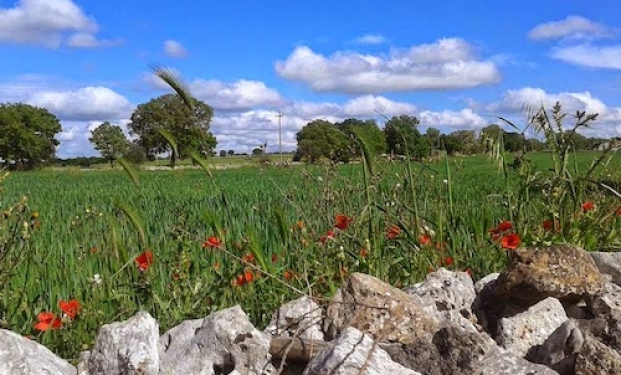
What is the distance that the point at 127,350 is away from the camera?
2586 millimetres

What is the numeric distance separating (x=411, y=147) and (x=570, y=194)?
1005 millimetres

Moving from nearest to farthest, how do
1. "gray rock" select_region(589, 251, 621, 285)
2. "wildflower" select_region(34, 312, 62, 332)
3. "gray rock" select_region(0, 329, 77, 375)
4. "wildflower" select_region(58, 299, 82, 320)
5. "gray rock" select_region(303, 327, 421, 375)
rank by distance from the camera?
"gray rock" select_region(303, 327, 421, 375) → "gray rock" select_region(0, 329, 77, 375) → "wildflower" select_region(34, 312, 62, 332) → "wildflower" select_region(58, 299, 82, 320) → "gray rock" select_region(589, 251, 621, 285)

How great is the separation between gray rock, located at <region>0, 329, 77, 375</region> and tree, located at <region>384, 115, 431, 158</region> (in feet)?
8.40

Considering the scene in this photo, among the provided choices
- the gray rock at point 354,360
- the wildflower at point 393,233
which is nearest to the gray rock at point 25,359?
the gray rock at point 354,360

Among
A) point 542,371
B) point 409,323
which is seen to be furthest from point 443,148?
point 542,371

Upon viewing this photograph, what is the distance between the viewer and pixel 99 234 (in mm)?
6039

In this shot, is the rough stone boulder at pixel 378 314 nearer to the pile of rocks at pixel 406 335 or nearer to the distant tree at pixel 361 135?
the pile of rocks at pixel 406 335

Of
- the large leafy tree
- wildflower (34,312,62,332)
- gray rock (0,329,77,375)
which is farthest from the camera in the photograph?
the large leafy tree

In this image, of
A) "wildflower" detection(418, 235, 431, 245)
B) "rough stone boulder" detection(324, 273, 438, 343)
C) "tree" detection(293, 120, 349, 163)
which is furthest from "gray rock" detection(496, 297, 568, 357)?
"tree" detection(293, 120, 349, 163)

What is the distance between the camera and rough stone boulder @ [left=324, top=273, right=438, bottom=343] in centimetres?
285

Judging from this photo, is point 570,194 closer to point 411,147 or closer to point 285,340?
point 411,147

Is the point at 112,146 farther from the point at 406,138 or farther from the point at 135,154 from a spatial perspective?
the point at 406,138

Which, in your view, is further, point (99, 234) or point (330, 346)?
point (99, 234)

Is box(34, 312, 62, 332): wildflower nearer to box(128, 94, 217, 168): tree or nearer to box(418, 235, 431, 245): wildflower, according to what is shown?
box(128, 94, 217, 168): tree
